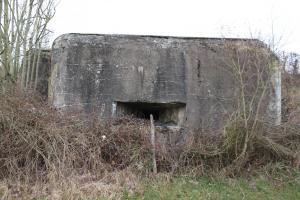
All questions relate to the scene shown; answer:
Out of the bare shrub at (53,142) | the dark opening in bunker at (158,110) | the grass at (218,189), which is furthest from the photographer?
the dark opening in bunker at (158,110)

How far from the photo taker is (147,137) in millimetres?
6688

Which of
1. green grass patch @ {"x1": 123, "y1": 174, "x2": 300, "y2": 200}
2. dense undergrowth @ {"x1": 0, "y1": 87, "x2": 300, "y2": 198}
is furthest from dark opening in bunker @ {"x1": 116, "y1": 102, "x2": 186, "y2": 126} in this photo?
green grass patch @ {"x1": 123, "y1": 174, "x2": 300, "y2": 200}

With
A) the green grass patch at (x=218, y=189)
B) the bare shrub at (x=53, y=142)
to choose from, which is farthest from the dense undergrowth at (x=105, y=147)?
the green grass patch at (x=218, y=189)

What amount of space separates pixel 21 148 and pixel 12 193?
0.77 metres

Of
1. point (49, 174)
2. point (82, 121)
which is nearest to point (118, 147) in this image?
point (82, 121)

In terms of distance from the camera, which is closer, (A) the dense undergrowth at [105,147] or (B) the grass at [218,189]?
(B) the grass at [218,189]

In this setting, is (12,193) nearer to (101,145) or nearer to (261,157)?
(101,145)

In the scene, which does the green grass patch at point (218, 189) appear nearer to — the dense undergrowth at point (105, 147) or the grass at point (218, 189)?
the grass at point (218, 189)

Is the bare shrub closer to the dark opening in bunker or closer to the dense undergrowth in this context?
the dense undergrowth

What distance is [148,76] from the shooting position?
800 cm

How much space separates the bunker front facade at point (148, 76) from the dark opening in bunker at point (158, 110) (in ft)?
0.07

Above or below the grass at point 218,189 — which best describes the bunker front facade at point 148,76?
above

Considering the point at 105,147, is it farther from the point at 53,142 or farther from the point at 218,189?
the point at 218,189

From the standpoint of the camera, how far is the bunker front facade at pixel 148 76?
7875mm
